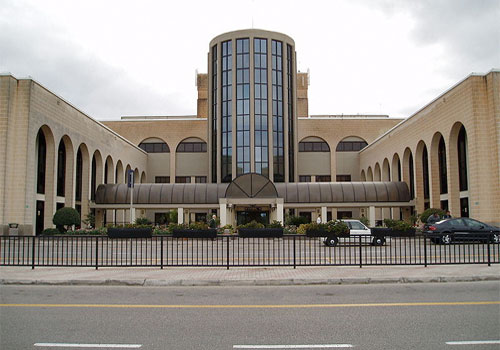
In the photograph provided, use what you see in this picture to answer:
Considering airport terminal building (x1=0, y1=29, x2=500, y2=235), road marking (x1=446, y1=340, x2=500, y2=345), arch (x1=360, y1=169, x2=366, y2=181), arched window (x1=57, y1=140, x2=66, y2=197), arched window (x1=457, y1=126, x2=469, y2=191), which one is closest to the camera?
road marking (x1=446, y1=340, x2=500, y2=345)

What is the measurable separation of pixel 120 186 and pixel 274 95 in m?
22.2

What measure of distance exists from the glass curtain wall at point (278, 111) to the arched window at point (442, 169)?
20.3 m

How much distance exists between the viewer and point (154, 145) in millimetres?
65188

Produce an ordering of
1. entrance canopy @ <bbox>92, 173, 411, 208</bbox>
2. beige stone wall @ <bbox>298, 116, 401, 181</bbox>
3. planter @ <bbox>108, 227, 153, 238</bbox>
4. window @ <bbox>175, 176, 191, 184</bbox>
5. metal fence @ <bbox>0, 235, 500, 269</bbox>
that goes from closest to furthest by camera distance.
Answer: metal fence @ <bbox>0, 235, 500, 269</bbox> → planter @ <bbox>108, 227, 153, 238</bbox> → entrance canopy @ <bbox>92, 173, 411, 208</bbox> → window @ <bbox>175, 176, 191, 184</bbox> → beige stone wall @ <bbox>298, 116, 401, 181</bbox>

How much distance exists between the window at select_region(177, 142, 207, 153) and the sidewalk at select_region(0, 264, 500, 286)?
168ft

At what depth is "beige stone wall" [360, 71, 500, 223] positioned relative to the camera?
31.9 m

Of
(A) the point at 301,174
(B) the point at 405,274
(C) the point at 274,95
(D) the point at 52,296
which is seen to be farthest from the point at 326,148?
(D) the point at 52,296

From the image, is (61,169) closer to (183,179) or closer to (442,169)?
(183,179)

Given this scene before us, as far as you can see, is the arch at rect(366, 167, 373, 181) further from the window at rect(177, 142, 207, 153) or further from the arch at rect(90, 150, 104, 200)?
the arch at rect(90, 150, 104, 200)

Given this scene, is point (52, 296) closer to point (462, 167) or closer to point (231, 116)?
point (462, 167)

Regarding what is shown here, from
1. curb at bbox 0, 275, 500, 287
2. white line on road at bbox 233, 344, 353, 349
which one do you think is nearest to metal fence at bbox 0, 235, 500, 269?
curb at bbox 0, 275, 500, 287

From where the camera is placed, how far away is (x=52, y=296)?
384 inches

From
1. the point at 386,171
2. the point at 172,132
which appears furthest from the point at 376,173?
the point at 172,132

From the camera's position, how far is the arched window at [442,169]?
38.8 meters
